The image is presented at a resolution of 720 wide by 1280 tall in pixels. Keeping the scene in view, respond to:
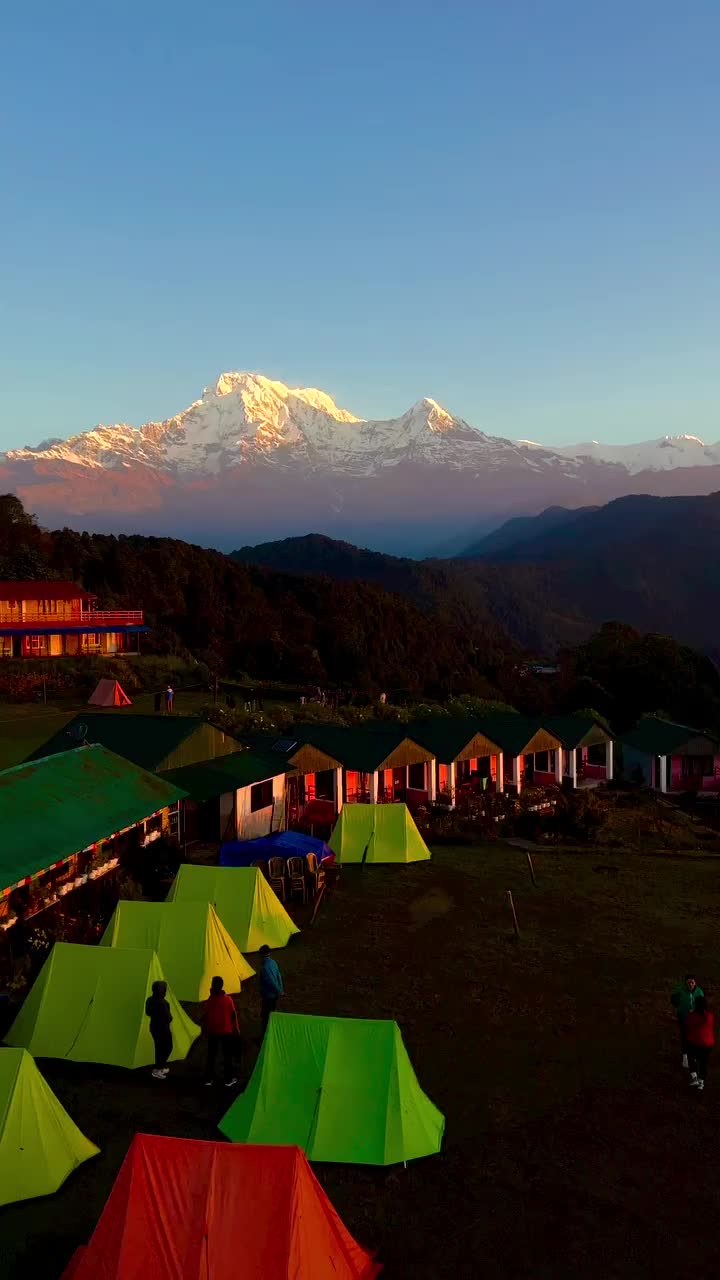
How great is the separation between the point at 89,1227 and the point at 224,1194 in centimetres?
219

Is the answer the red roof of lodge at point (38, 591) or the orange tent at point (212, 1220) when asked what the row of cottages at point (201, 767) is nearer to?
the orange tent at point (212, 1220)

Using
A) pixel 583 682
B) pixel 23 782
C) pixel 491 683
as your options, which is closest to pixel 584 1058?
pixel 23 782

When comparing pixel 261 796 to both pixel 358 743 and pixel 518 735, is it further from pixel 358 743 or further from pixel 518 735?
pixel 518 735

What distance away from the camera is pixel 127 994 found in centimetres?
1105

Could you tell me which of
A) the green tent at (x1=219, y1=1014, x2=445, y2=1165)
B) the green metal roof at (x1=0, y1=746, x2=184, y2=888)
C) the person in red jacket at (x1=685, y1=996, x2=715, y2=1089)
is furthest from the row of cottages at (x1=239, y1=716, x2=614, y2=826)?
the green tent at (x1=219, y1=1014, x2=445, y2=1165)

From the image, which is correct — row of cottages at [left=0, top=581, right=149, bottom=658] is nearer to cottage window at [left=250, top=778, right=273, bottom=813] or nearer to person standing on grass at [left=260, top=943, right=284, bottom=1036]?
cottage window at [left=250, top=778, right=273, bottom=813]

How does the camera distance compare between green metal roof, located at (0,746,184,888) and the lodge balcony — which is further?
the lodge balcony

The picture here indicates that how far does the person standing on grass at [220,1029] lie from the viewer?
10.3 m

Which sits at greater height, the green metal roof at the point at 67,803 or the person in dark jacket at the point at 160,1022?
the green metal roof at the point at 67,803

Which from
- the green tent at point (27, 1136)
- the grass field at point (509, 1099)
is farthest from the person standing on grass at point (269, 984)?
the green tent at point (27, 1136)

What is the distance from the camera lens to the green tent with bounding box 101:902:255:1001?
1334cm

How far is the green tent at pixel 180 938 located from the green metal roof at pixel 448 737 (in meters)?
16.7

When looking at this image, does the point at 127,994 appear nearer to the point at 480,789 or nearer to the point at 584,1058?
the point at 584,1058

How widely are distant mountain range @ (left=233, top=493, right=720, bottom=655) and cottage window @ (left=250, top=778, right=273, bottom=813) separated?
13216cm
